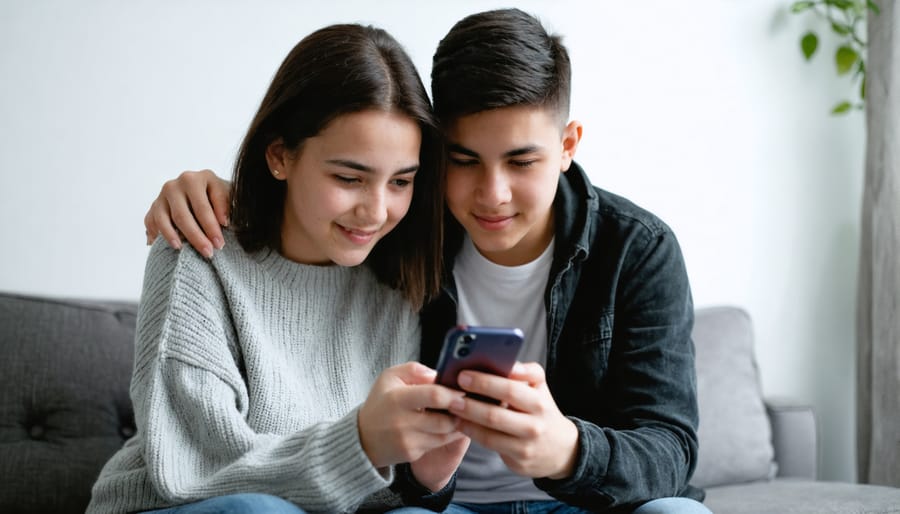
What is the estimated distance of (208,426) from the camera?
127 cm

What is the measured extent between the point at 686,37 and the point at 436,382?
1548 millimetres

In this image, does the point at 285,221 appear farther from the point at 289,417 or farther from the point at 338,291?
the point at 289,417

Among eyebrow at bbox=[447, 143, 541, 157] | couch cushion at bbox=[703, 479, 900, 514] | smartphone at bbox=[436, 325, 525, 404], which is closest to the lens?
smartphone at bbox=[436, 325, 525, 404]

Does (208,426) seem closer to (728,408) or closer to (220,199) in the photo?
(220,199)

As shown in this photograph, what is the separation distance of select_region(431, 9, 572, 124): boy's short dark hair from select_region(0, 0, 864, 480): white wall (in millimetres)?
722

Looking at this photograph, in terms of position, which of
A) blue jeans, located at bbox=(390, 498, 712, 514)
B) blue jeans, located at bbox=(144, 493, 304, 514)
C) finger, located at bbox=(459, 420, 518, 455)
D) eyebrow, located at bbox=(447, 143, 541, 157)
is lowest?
blue jeans, located at bbox=(390, 498, 712, 514)

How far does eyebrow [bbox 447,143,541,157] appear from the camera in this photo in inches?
53.5

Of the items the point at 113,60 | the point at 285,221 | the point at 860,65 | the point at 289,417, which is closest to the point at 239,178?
the point at 285,221

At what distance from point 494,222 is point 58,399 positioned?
0.93 meters

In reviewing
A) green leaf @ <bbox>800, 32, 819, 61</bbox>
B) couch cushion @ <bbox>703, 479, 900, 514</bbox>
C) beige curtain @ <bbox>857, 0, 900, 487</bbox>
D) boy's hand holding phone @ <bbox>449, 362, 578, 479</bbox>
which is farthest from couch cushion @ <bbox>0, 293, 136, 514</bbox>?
green leaf @ <bbox>800, 32, 819, 61</bbox>

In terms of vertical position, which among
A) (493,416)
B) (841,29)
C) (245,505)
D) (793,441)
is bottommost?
(793,441)

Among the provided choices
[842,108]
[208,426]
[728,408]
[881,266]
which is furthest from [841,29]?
[208,426]

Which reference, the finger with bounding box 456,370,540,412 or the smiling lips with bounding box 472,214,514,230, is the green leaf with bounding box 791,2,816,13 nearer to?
the smiling lips with bounding box 472,214,514,230

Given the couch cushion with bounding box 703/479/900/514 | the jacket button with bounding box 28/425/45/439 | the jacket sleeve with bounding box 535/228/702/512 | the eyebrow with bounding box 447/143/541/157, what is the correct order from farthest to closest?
the jacket button with bounding box 28/425/45/439
the couch cushion with bounding box 703/479/900/514
the eyebrow with bounding box 447/143/541/157
the jacket sleeve with bounding box 535/228/702/512
